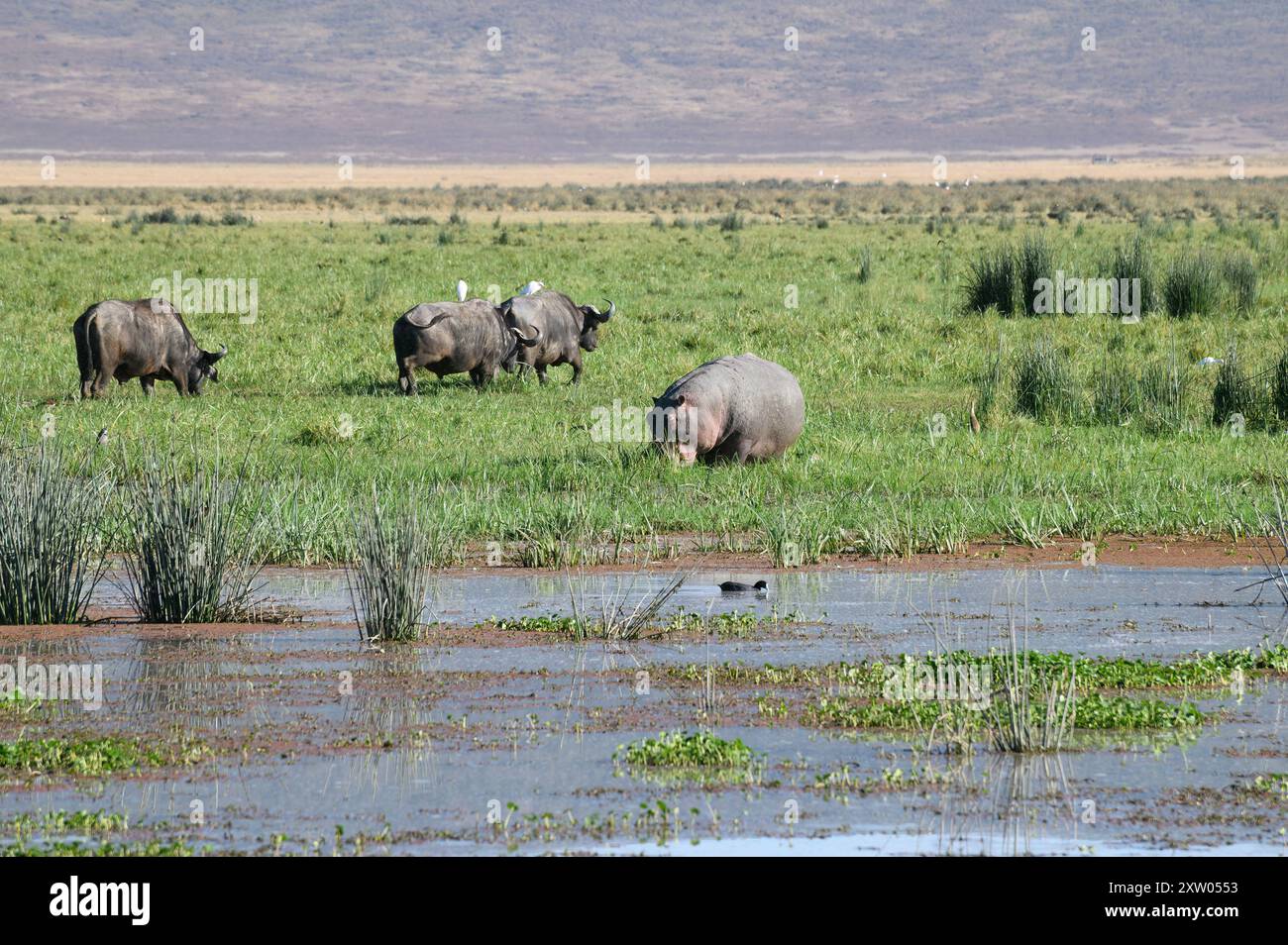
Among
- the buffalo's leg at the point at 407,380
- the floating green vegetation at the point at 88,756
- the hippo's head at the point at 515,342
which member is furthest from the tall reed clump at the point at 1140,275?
the floating green vegetation at the point at 88,756

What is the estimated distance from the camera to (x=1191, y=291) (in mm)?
25812

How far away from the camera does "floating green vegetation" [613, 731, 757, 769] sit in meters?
7.54

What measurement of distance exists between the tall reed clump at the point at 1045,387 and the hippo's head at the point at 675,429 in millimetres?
4423

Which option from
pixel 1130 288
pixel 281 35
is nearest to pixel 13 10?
pixel 281 35

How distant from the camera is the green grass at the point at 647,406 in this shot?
1286cm

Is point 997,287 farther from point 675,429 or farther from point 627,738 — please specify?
point 627,738

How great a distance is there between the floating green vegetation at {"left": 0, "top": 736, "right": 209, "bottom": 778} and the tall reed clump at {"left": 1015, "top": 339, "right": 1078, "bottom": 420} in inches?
447

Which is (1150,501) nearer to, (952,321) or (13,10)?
(952,321)

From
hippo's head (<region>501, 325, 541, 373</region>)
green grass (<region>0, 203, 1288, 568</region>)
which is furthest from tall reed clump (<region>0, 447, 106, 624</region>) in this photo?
hippo's head (<region>501, 325, 541, 373</region>)

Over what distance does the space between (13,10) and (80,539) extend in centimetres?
15211

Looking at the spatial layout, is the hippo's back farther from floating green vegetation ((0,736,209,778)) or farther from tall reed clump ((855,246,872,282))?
tall reed clump ((855,246,872,282))

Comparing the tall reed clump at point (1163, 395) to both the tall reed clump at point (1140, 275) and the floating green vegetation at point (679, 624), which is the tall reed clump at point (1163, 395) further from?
the tall reed clump at point (1140, 275)
